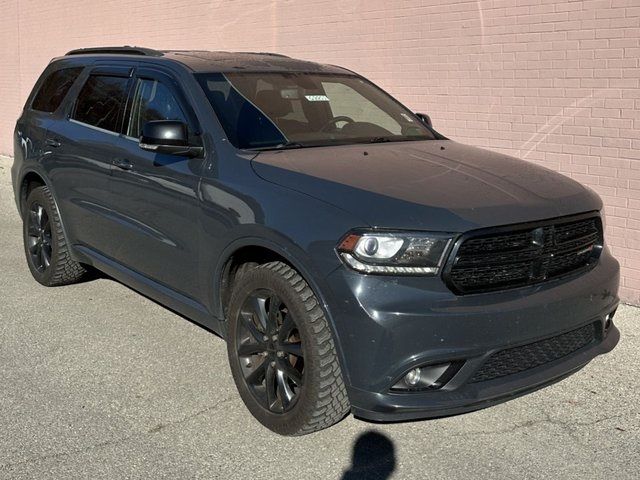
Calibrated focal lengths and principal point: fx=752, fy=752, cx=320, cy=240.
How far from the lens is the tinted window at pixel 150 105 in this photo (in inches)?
182

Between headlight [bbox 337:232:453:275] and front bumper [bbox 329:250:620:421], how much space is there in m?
0.05

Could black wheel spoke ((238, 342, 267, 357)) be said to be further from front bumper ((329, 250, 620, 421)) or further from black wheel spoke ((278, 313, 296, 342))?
front bumper ((329, 250, 620, 421))

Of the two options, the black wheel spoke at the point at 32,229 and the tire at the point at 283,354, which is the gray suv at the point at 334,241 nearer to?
the tire at the point at 283,354

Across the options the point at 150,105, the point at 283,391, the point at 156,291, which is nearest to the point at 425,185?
the point at 283,391

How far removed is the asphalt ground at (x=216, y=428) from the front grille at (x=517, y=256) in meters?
0.85

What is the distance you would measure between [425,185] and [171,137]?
4.79 feet

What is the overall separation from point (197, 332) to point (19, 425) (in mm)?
1527

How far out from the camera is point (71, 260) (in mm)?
5938

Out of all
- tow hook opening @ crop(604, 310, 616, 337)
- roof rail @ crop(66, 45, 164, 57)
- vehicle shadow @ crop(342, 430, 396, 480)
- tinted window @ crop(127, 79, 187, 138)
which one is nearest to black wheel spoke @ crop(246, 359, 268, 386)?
vehicle shadow @ crop(342, 430, 396, 480)

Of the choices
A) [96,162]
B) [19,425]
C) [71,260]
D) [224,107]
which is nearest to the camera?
[19,425]

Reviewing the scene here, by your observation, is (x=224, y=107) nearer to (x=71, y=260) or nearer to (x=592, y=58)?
(x=71, y=260)

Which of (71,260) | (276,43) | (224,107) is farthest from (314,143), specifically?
(276,43)

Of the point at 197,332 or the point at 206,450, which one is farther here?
the point at 197,332

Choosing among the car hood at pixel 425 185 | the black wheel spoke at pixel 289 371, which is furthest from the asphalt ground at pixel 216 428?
the car hood at pixel 425 185
